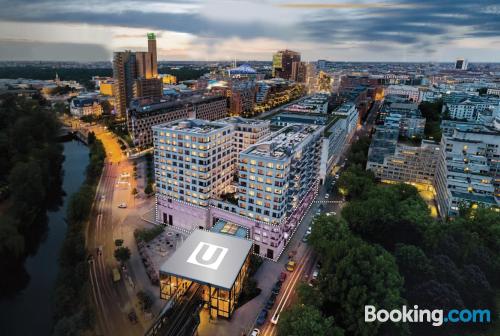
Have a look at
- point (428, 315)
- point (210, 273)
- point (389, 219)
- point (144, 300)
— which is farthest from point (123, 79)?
point (428, 315)

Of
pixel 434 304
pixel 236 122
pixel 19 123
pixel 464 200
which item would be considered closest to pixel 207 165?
pixel 236 122

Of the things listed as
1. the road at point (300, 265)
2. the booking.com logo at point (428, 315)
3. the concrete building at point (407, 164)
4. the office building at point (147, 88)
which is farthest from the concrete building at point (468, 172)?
the office building at point (147, 88)

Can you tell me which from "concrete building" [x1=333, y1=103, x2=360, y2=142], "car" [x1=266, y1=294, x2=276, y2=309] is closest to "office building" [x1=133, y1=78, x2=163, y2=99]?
"concrete building" [x1=333, y1=103, x2=360, y2=142]

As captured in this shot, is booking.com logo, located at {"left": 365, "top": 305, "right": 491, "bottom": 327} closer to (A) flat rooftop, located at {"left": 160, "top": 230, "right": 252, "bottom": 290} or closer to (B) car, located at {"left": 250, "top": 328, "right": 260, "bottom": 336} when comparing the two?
(B) car, located at {"left": 250, "top": 328, "right": 260, "bottom": 336}

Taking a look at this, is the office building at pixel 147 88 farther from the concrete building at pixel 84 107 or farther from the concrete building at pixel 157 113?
the concrete building at pixel 157 113

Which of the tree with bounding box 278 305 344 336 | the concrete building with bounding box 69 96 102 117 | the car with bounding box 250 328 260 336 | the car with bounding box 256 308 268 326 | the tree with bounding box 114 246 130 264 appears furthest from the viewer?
the concrete building with bounding box 69 96 102 117

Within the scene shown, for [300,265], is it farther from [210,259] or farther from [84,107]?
[84,107]
